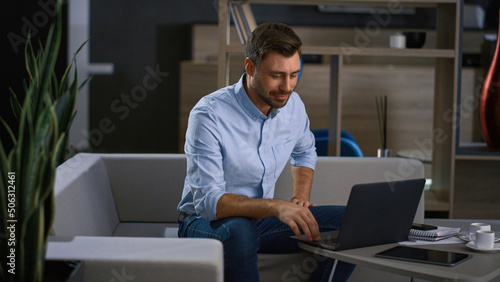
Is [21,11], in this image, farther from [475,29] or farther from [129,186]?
[475,29]

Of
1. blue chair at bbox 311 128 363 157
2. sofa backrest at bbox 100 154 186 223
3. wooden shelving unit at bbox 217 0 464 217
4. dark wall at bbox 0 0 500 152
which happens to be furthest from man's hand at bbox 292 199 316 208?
dark wall at bbox 0 0 500 152

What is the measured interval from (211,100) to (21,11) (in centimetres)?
128

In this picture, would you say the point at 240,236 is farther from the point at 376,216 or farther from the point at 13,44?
the point at 13,44

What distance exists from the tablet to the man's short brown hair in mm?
754

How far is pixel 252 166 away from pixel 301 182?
0.27 m

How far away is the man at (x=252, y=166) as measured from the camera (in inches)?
66.9

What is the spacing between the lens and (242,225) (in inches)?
68.1

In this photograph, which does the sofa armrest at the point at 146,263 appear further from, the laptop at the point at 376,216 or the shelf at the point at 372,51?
the shelf at the point at 372,51

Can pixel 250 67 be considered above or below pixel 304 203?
above

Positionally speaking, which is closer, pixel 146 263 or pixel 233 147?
pixel 146 263

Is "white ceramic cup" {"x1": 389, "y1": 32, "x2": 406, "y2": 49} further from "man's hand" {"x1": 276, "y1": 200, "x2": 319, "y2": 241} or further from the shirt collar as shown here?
"man's hand" {"x1": 276, "y1": 200, "x2": 319, "y2": 241}

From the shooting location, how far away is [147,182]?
2.50 m

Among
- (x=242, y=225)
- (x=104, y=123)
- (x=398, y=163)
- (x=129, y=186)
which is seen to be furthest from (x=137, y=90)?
(x=242, y=225)

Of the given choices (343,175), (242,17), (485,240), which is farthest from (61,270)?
(242,17)
